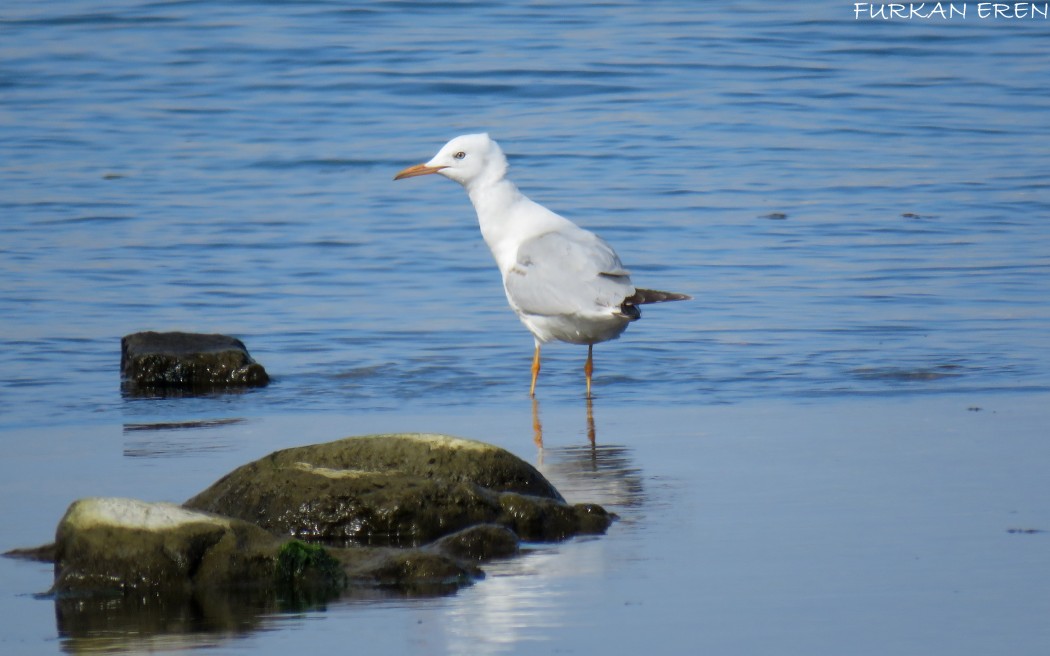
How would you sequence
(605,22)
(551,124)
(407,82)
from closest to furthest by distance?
(551,124) → (407,82) → (605,22)

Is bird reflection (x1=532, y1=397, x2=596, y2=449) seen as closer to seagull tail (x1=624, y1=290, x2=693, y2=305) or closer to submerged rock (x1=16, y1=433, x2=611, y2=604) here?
seagull tail (x1=624, y1=290, x2=693, y2=305)

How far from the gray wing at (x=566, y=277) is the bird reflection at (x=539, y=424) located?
1.33 feet

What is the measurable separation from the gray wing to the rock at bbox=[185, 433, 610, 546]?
225cm

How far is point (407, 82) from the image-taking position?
17.1 metres

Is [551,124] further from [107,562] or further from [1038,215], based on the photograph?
[107,562]

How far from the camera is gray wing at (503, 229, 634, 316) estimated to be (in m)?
7.01

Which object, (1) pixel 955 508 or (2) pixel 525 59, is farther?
(2) pixel 525 59

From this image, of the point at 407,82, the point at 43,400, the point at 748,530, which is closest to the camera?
the point at 748,530

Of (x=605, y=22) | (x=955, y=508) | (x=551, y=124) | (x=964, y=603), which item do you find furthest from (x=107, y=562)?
(x=605, y=22)

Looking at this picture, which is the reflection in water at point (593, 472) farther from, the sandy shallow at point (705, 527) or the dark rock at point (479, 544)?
the dark rock at point (479, 544)

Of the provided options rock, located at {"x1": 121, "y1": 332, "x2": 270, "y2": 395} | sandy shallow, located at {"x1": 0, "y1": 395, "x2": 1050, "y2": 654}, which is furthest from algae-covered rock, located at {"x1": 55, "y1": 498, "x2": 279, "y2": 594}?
rock, located at {"x1": 121, "y1": 332, "x2": 270, "y2": 395}

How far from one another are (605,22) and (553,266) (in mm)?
13549

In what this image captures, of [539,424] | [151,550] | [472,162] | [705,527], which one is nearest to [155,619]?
[151,550]

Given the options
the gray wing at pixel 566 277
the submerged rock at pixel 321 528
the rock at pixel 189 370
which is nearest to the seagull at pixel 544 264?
the gray wing at pixel 566 277
